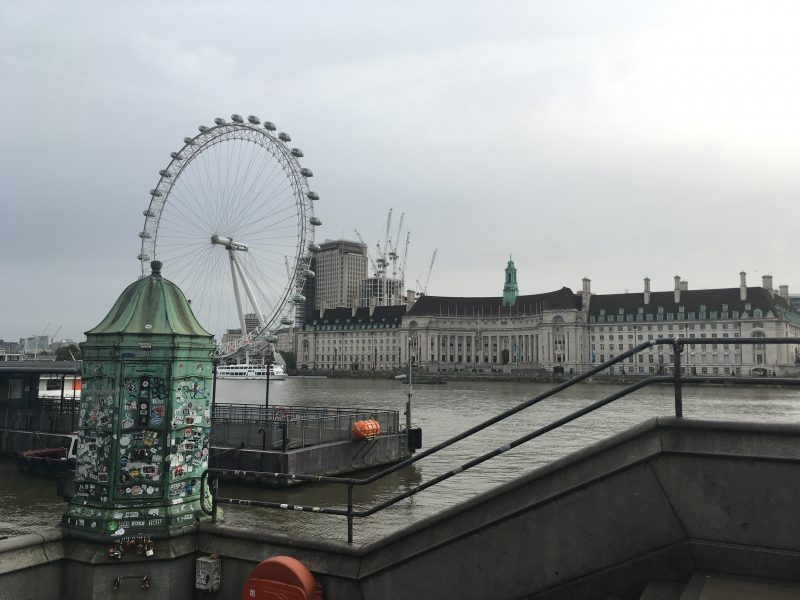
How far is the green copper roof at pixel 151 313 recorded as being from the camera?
7809mm

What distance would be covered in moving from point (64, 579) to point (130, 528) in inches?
33.2

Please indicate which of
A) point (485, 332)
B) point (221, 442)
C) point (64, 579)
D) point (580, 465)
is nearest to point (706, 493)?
point (580, 465)

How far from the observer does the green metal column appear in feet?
24.1

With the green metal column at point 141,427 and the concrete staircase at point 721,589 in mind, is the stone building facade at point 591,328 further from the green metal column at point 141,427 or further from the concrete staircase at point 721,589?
the concrete staircase at point 721,589

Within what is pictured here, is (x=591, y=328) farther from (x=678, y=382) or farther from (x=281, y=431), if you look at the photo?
(x=678, y=382)

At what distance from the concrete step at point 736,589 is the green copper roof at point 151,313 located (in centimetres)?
575

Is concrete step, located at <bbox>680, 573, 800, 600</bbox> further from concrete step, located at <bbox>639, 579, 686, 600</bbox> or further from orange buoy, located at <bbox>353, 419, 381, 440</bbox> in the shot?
A: orange buoy, located at <bbox>353, 419, 381, 440</bbox>

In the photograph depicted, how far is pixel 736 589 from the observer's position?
4992 mm

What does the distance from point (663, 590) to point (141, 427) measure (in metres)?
5.46

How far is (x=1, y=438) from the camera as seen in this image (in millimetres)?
33500

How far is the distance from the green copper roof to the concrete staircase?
554cm

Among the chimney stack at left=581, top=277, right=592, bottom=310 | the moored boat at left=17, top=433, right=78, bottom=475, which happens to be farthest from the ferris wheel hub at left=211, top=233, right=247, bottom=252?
the chimney stack at left=581, top=277, right=592, bottom=310

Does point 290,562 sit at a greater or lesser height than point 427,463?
greater

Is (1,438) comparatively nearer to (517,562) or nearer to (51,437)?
(51,437)
